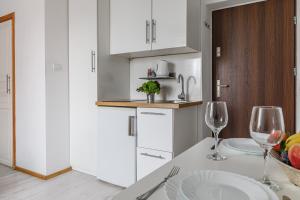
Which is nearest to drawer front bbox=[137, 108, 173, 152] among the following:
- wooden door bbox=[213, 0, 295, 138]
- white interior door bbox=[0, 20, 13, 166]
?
wooden door bbox=[213, 0, 295, 138]

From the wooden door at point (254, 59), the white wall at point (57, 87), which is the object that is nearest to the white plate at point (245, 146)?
the wooden door at point (254, 59)

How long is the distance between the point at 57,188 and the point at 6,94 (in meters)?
1.67

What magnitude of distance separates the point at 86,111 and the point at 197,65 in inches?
57.3

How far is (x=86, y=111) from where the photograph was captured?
8.47 ft

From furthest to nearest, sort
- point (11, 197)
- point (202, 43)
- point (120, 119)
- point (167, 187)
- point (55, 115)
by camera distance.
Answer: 1. point (55, 115)
2. point (202, 43)
3. point (120, 119)
4. point (11, 197)
5. point (167, 187)

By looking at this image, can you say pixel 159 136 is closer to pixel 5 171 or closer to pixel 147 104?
pixel 147 104

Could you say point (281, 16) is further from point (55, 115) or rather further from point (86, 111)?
point (55, 115)

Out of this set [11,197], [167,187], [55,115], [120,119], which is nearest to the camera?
[167,187]

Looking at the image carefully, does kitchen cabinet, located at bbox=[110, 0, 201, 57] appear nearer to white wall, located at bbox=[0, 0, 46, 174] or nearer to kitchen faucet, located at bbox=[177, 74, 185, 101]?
kitchen faucet, located at bbox=[177, 74, 185, 101]

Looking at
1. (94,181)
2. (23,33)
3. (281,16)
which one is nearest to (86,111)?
(94,181)

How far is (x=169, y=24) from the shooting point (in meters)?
2.20

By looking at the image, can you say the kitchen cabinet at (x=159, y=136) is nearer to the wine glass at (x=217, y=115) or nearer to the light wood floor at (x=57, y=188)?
the light wood floor at (x=57, y=188)

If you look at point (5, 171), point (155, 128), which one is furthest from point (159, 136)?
point (5, 171)

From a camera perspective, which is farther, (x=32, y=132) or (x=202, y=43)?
(x=32, y=132)
